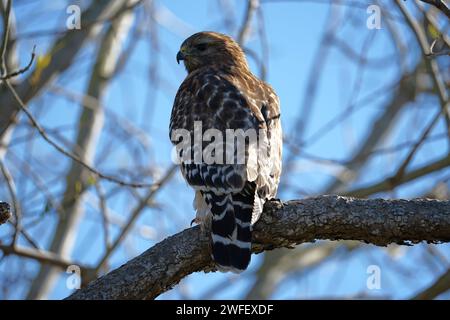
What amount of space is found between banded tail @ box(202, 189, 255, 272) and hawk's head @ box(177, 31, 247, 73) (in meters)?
2.20

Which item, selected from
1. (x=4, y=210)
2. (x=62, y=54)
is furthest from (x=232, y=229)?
(x=62, y=54)

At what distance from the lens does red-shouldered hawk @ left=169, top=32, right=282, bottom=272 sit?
15.9 ft

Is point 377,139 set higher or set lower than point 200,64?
higher

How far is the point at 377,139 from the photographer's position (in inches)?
417

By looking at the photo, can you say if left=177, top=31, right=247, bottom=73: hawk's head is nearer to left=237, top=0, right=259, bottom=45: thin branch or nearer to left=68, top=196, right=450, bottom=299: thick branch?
left=237, top=0, right=259, bottom=45: thin branch

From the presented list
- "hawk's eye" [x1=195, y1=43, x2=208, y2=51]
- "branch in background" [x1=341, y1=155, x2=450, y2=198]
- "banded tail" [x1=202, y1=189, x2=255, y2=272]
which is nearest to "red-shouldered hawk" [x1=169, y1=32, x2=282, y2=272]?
"banded tail" [x1=202, y1=189, x2=255, y2=272]

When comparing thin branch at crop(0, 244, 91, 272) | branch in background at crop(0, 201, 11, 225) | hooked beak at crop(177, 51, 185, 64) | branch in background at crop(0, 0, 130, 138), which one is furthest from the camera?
hooked beak at crop(177, 51, 185, 64)

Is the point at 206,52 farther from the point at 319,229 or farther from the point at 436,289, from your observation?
the point at 319,229

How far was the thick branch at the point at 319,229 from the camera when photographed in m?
4.68

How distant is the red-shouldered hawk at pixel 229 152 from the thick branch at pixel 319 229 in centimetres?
13

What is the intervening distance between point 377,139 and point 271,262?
209 centimetres

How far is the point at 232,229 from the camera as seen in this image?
4840mm

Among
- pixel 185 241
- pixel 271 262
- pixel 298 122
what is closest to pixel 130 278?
pixel 185 241
